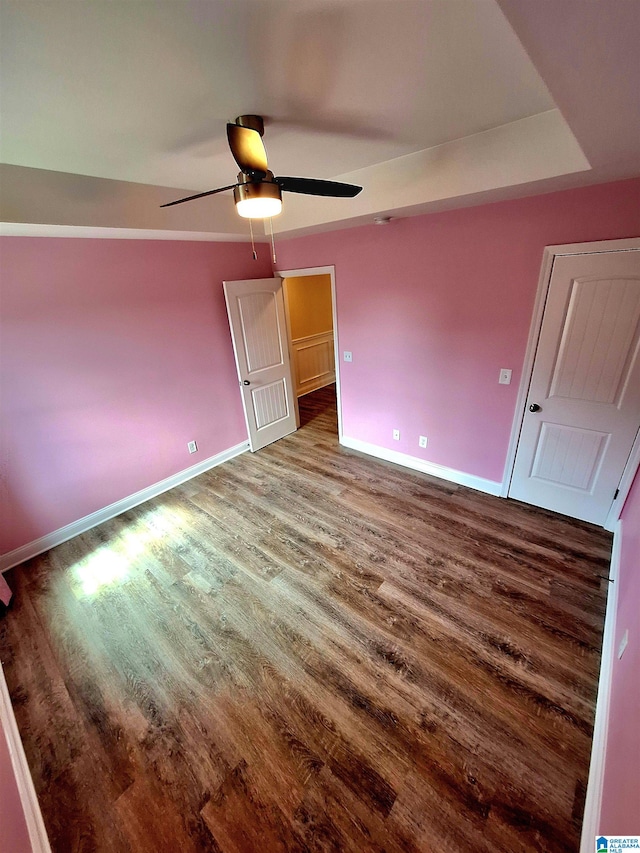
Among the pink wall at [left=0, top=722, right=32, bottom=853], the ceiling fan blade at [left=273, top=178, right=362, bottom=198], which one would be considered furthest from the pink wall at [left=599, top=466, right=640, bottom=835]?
the ceiling fan blade at [left=273, top=178, right=362, bottom=198]

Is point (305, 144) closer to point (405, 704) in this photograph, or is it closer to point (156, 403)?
point (156, 403)

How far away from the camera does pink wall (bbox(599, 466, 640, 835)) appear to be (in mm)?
979

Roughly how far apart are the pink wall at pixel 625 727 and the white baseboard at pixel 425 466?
136 cm

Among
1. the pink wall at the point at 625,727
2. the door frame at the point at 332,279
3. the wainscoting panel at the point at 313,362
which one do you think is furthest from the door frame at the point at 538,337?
the wainscoting panel at the point at 313,362

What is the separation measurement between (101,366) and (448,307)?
304 centimetres

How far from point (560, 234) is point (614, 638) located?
2441mm

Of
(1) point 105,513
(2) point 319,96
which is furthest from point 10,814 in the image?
(2) point 319,96

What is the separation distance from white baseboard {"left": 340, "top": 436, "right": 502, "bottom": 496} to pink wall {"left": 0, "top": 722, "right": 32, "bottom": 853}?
339 centimetres

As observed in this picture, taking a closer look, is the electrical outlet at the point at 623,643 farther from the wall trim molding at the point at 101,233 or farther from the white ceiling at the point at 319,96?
the wall trim molding at the point at 101,233

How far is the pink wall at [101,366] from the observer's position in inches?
99.3

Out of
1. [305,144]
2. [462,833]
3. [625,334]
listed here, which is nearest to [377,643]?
[462,833]

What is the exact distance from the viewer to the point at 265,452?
14.0 feet

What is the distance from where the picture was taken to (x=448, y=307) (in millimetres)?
2895

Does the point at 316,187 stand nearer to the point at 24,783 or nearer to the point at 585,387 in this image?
the point at 585,387
